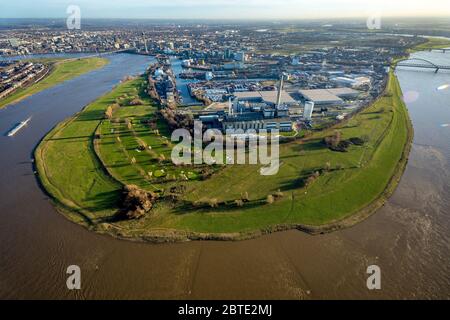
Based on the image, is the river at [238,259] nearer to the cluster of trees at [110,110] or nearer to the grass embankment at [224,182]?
the grass embankment at [224,182]

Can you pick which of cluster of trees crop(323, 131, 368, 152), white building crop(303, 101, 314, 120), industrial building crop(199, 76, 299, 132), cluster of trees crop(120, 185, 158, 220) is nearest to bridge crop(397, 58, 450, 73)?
white building crop(303, 101, 314, 120)

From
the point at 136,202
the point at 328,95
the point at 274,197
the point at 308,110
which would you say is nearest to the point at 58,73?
the point at 308,110

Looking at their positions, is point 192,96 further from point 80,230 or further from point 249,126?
point 80,230

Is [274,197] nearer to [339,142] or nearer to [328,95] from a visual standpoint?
[339,142]

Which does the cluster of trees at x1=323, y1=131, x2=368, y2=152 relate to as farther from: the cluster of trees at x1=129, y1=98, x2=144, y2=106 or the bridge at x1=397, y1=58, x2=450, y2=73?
the bridge at x1=397, y1=58, x2=450, y2=73

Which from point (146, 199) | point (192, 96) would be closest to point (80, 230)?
point (146, 199)
